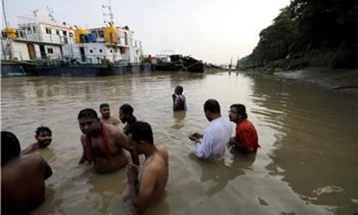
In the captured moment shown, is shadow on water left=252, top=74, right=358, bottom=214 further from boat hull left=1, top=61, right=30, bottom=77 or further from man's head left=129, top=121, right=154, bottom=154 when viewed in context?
boat hull left=1, top=61, right=30, bottom=77

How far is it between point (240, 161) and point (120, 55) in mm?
32050

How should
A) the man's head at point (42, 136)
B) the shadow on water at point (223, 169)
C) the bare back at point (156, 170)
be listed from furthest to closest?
the man's head at point (42, 136) → the shadow on water at point (223, 169) → the bare back at point (156, 170)

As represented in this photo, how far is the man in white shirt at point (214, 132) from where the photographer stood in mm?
4383

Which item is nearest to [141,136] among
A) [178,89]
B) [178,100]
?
[178,89]

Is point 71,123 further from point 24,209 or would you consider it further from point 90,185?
point 24,209

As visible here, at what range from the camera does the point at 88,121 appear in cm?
360

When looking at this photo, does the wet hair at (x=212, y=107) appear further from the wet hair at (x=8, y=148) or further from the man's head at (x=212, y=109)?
the wet hair at (x=8, y=148)

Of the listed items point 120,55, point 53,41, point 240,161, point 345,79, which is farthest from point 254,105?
point 53,41

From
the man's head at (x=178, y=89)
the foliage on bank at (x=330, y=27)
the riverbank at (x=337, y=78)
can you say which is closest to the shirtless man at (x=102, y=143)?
the man's head at (x=178, y=89)

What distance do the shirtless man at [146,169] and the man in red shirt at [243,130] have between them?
2.09m

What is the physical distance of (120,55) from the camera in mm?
34656

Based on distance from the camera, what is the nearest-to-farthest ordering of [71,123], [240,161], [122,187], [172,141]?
[122,187]
[240,161]
[172,141]
[71,123]

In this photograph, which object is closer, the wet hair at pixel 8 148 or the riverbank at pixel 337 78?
the wet hair at pixel 8 148

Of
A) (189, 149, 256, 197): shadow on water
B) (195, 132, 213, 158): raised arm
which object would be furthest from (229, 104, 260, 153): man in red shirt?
(195, 132, 213, 158): raised arm
